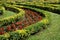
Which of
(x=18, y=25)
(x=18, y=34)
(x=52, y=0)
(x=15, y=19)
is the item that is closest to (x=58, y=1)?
(x=52, y=0)

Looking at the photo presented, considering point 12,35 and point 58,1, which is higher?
point 12,35

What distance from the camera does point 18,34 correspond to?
13.0 metres

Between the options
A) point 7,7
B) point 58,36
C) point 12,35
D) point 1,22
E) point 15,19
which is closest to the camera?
point 12,35

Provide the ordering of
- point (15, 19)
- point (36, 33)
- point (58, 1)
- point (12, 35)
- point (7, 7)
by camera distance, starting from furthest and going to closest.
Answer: point (58, 1)
point (7, 7)
point (15, 19)
point (36, 33)
point (12, 35)

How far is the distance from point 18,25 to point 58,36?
152 inches

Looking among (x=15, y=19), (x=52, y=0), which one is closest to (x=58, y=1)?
(x=52, y=0)

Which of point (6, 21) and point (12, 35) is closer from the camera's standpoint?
point (12, 35)

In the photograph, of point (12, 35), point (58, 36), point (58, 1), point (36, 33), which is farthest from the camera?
point (58, 1)

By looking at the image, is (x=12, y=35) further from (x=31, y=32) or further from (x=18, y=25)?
(x=18, y=25)

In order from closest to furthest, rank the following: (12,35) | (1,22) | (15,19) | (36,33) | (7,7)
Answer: (12,35) → (36,33) → (1,22) → (15,19) → (7,7)

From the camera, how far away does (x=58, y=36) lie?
14.2 m

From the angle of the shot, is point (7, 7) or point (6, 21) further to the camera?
point (7, 7)

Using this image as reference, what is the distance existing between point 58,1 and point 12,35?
21.1 meters

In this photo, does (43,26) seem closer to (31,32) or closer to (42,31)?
(42,31)
